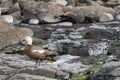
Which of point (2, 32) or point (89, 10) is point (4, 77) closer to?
point (2, 32)

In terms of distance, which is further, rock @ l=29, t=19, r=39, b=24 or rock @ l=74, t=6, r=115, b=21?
rock @ l=74, t=6, r=115, b=21

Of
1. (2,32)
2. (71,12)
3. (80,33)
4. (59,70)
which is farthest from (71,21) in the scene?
(59,70)

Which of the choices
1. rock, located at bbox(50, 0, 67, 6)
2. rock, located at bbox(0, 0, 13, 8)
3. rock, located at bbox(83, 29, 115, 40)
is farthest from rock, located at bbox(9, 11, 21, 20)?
rock, located at bbox(83, 29, 115, 40)

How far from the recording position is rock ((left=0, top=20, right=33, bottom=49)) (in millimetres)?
13447

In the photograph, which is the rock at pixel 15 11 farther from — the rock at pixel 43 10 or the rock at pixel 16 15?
the rock at pixel 43 10

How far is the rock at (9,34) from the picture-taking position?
1345 cm

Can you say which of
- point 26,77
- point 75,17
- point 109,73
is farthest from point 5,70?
point 75,17

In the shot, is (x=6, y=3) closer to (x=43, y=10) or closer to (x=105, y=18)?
(x=43, y=10)

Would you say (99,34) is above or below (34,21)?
above

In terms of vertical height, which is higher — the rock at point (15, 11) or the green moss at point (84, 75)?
the green moss at point (84, 75)

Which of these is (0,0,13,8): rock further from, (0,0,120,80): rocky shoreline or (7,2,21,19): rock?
(7,2,21,19): rock

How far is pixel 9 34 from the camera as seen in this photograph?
14023 millimetres

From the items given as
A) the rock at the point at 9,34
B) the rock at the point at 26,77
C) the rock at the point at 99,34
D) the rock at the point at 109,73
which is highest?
the rock at the point at 109,73

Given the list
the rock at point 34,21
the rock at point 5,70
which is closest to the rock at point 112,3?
the rock at point 34,21
